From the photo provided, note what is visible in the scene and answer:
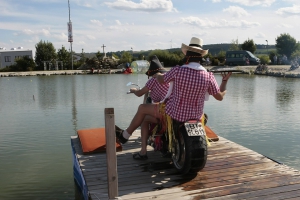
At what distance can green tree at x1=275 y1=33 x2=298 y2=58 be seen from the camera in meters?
50.5

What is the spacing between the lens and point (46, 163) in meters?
7.25

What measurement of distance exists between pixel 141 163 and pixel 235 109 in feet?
32.1

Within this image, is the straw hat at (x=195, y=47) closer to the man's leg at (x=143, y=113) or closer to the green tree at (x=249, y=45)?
the man's leg at (x=143, y=113)

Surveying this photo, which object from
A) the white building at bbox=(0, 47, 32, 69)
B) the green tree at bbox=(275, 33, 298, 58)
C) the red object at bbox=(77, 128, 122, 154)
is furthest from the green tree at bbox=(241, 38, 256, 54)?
the red object at bbox=(77, 128, 122, 154)

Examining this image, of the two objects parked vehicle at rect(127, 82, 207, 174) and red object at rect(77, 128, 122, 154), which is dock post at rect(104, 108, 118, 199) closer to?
parked vehicle at rect(127, 82, 207, 174)

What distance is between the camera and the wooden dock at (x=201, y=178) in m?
3.83

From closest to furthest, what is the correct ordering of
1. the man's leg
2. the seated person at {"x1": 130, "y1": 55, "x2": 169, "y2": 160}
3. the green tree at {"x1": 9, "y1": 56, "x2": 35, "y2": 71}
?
the man's leg → the seated person at {"x1": 130, "y1": 55, "x2": 169, "y2": 160} → the green tree at {"x1": 9, "y1": 56, "x2": 35, "y2": 71}

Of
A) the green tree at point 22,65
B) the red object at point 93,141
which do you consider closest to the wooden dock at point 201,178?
the red object at point 93,141

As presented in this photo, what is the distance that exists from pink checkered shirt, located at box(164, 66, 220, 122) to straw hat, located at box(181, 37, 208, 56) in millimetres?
272

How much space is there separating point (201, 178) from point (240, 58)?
42.3 meters

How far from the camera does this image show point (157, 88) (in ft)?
17.7

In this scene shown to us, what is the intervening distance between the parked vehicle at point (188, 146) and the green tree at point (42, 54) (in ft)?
169

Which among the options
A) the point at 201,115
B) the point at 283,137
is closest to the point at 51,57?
the point at 283,137

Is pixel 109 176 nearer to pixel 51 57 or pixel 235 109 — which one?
pixel 235 109
